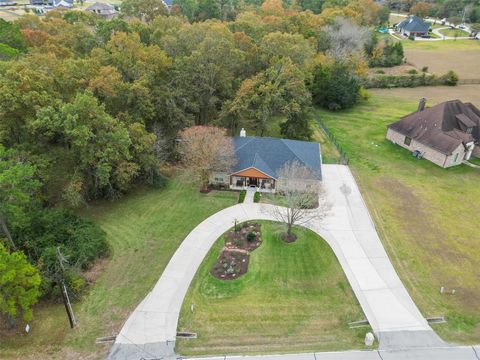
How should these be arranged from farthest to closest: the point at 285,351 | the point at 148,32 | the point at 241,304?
the point at 148,32 < the point at 241,304 < the point at 285,351

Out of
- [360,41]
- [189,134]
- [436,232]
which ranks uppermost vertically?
[360,41]

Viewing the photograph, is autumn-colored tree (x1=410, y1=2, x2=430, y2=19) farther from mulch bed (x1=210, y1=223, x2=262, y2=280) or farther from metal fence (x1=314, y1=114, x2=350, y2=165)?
mulch bed (x1=210, y1=223, x2=262, y2=280)

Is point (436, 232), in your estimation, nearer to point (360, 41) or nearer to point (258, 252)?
point (258, 252)

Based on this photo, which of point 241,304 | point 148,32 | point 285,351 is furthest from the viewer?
point 148,32

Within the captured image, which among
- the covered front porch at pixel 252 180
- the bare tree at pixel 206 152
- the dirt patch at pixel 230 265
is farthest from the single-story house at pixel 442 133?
the dirt patch at pixel 230 265

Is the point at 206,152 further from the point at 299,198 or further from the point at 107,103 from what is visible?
the point at 107,103

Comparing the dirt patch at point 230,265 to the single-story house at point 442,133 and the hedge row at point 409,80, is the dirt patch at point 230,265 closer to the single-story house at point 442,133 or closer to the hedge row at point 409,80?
the single-story house at point 442,133

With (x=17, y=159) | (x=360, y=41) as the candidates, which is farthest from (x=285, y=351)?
(x=360, y=41)

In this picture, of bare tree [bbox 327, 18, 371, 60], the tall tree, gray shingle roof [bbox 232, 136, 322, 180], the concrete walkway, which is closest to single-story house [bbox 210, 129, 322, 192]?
gray shingle roof [bbox 232, 136, 322, 180]
